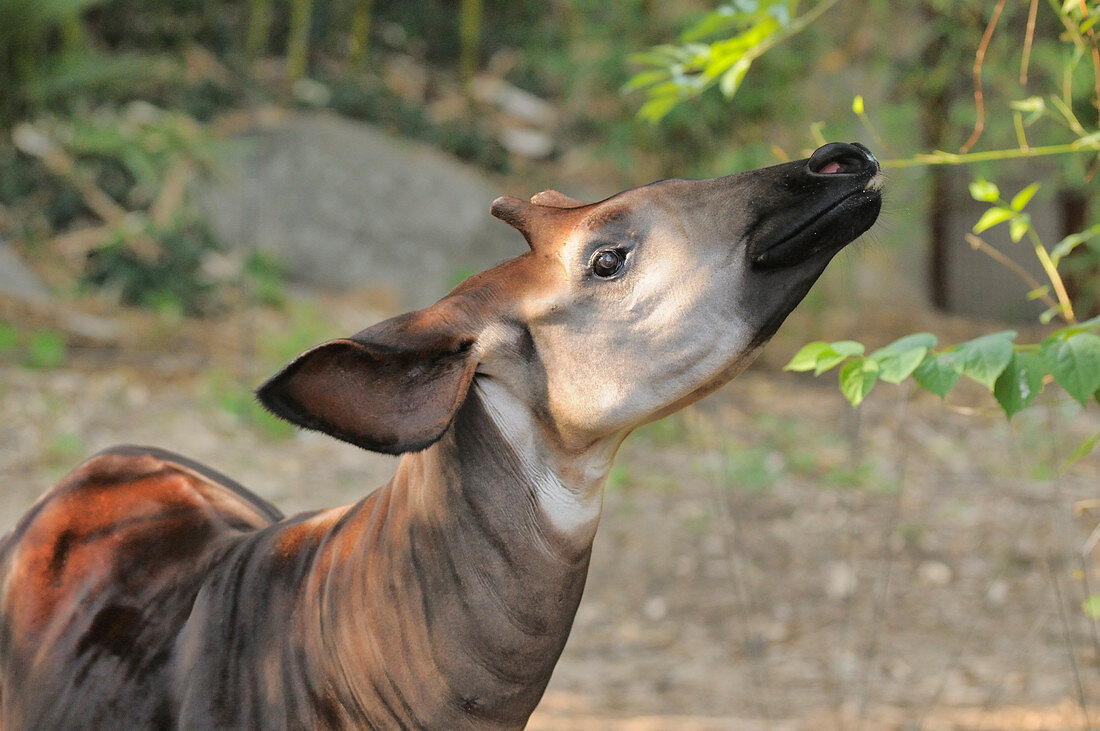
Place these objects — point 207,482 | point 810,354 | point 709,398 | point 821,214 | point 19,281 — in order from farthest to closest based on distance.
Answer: point 19,281 → point 709,398 → point 207,482 → point 810,354 → point 821,214

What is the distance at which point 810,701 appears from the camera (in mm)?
3232

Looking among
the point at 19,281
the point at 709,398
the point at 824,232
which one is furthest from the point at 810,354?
the point at 19,281

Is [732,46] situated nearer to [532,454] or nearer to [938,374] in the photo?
[938,374]

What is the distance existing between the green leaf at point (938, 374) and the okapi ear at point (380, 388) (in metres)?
0.60

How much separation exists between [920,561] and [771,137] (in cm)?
325

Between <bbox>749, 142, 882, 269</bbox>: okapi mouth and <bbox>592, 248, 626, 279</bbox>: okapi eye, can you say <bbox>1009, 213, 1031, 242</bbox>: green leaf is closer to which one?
<bbox>749, 142, 882, 269</bbox>: okapi mouth

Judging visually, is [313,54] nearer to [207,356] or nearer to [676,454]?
[207,356]

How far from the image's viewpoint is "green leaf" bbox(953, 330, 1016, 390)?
1.34m

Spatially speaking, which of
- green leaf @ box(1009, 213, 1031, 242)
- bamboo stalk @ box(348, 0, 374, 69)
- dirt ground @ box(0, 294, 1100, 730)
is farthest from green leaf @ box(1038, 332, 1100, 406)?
bamboo stalk @ box(348, 0, 374, 69)

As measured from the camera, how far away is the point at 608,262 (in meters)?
1.14

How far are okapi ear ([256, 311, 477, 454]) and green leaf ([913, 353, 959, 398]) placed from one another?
595mm

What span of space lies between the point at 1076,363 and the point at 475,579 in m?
0.77

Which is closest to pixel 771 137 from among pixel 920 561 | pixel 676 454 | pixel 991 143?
pixel 991 143

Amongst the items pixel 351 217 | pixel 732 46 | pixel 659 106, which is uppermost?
pixel 732 46
